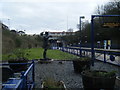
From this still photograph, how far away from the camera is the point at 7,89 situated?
3.52 meters

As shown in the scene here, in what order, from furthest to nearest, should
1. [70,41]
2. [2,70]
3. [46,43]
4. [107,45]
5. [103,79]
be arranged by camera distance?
1. [70,41]
2. [107,45]
3. [46,43]
4. [2,70]
5. [103,79]

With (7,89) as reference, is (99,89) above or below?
below

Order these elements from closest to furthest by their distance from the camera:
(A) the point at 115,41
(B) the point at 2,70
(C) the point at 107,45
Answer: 1. (B) the point at 2,70
2. (C) the point at 107,45
3. (A) the point at 115,41

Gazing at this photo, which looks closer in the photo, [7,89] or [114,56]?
[7,89]

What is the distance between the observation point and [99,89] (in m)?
4.72

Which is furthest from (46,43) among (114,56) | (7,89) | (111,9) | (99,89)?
(111,9)

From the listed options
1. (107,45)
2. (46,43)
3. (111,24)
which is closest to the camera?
(111,24)

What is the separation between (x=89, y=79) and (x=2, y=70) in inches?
105

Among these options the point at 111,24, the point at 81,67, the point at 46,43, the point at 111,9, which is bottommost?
the point at 81,67

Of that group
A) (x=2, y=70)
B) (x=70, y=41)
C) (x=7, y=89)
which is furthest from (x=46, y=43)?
(x=70, y=41)

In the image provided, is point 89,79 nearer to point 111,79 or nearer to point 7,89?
point 111,79

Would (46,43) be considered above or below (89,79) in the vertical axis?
above

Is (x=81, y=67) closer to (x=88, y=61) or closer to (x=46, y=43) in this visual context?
(x=88, y=61)

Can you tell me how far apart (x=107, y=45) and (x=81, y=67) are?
59.9ft
